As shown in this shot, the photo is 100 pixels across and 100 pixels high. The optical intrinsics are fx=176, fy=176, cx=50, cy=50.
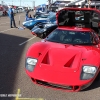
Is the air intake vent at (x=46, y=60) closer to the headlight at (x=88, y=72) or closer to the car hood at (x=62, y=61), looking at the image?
the car hood at (x=62, y=61)

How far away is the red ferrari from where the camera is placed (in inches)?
134

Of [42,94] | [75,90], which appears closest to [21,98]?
[42,94]

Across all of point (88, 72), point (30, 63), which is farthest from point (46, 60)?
point (88, 72)

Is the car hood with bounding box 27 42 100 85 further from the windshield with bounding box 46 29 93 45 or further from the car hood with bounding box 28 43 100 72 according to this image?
the windshield with bounding box 46 29 93 45

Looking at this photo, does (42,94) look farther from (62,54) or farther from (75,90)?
(62,54)

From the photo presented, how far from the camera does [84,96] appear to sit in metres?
3.46

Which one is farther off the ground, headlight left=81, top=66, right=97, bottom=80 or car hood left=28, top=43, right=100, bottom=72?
car hood left=28, top=43, right=100, bottom=72

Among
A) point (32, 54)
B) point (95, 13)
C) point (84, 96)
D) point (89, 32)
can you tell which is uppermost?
point (95, 13)

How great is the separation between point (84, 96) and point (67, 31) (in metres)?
2.08

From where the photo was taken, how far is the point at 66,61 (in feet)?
12.3

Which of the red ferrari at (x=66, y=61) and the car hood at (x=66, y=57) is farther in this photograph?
the car hood at (x=66, y=57)

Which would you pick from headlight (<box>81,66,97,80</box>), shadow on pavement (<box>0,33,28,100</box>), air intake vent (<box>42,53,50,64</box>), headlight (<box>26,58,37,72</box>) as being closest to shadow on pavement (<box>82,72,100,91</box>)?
headlight (<box>81,66,97,80</box>)

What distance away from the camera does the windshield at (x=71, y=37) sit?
4.60 meters

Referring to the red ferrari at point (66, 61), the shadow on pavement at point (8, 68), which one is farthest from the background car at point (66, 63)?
the shadow on pavement at point (8, 68)
